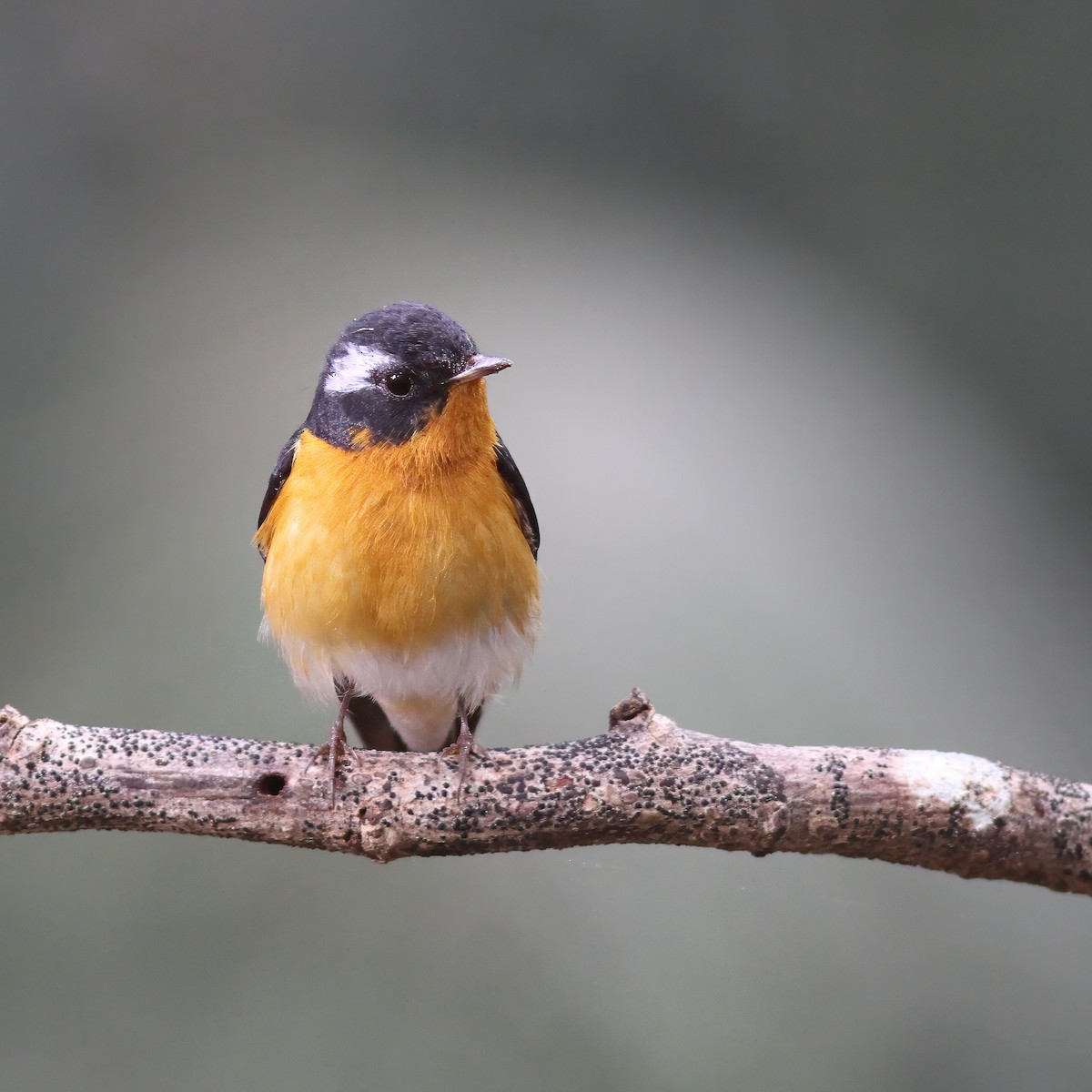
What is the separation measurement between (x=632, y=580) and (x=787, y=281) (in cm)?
128

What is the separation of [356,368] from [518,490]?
51 cm

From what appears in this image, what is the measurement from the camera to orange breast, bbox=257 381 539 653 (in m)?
2.28

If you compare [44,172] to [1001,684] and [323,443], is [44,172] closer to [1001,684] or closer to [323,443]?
[323,443]

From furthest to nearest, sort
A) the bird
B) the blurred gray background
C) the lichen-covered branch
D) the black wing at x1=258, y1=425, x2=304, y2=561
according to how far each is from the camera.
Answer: the blurred gray background, the black wing at x1=258, y1=425, x2=304, y2=561, the bird, the lichen-covered branch

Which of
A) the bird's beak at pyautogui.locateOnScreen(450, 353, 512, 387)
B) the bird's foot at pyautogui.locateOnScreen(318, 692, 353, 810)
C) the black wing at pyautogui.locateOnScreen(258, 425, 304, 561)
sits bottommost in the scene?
the bird's foot at pyautogui.locateOnScreen(318, 692, 353, 810)

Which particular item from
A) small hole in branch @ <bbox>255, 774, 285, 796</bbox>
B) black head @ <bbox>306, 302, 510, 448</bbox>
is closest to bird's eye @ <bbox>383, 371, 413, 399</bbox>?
black head @ <bbox>306, 302, 510, 448</bbox>

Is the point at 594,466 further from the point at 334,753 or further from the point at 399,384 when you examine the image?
the point at 334,753

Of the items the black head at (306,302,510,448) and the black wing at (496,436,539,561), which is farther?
the black wing at (496,436,539,561)

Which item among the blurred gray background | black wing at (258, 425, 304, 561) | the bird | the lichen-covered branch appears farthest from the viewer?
the blurred gray background

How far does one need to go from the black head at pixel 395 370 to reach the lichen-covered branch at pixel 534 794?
719mm

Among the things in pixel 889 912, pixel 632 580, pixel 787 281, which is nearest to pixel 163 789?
pixel 632 580

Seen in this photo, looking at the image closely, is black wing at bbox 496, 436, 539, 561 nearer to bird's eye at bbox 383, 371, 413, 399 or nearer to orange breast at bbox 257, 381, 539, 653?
orange breast at bbox 257, 381, 539, 653

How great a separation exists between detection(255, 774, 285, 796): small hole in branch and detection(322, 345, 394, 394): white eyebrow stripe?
0.84 meters

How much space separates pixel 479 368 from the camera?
2.19 m
